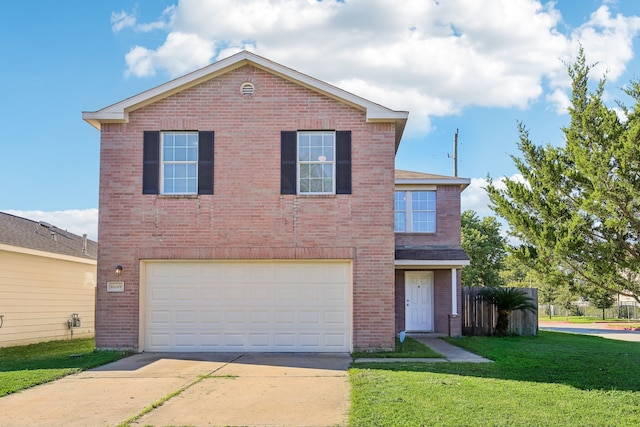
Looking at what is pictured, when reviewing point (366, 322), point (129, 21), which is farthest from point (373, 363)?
point (129, 21)

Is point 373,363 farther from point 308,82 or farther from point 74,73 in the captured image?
point 74,73

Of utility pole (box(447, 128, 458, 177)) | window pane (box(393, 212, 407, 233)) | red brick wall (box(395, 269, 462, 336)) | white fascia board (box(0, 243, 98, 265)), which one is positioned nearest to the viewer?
white fascia board (box(0, 243, 98, 265))

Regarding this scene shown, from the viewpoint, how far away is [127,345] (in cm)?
1535

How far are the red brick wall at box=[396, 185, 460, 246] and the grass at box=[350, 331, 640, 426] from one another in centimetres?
714

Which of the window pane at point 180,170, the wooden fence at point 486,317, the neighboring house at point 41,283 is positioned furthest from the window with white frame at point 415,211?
the neighboring house at point 41,283

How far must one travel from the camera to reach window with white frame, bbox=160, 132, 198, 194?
15.7m

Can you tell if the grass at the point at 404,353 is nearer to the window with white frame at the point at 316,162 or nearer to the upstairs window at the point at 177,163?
the window with white frame at the point at 316,162

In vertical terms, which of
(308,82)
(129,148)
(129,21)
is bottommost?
(129,148)

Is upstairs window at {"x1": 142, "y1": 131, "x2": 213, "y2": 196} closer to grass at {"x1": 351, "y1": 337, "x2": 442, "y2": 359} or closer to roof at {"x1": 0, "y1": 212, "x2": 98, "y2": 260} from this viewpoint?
roof at {"x1": 0, "y1": 212, "x2": 98, "y2": 260}

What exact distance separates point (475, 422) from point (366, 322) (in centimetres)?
708

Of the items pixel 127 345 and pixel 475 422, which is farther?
pixel 127 345

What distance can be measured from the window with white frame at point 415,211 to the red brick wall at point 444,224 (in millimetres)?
148

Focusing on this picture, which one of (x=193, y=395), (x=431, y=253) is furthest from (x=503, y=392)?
(x=431, y=253)

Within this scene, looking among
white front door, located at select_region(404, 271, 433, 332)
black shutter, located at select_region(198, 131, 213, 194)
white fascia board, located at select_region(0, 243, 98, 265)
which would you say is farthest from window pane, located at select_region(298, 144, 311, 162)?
white fascia board, located at select_region(0, 243, 98, 265)
